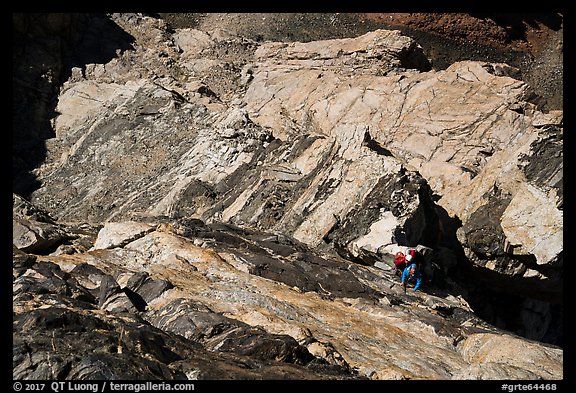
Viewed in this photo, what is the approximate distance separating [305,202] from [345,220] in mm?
1953

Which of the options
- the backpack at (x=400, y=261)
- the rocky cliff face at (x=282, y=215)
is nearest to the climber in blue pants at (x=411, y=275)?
the backpack at (x=400, y=261)

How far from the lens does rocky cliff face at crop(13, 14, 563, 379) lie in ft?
38.0

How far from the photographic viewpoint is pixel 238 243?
18453 mm

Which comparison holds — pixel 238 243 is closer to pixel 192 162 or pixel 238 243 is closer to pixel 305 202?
pixel 305 202

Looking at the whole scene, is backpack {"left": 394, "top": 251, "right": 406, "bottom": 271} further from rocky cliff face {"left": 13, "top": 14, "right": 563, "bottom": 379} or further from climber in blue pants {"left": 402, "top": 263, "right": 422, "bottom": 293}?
rocky cliff face {"left": 13, "top": 14, "right": 563, "bottom": 379}

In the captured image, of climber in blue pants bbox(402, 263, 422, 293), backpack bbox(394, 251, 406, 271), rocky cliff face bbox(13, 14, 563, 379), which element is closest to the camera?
rocky cliff face bbox(13, 14, 563, 379)

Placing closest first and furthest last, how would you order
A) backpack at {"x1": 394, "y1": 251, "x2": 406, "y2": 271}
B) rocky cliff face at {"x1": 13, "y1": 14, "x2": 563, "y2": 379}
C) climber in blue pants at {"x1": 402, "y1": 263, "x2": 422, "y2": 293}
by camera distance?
rocky cliff face at {"x1": 13, "y1": 14, "x2": 563, "y2": 379}, climber in blue pants at {"x1": 402, "y1": 263, "x2": 422, "y2": 293}, backpack at {"x1": 394, "y1": 251, "x2": 406, "y2": 271}

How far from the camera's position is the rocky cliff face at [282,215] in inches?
456

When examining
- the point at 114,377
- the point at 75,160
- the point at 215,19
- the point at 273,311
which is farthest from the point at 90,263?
the point at 215,19

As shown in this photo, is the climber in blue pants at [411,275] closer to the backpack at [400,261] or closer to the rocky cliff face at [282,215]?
the backpack at [400,261]

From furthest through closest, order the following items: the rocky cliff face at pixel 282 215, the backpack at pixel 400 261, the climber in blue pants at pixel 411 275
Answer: the backpack at pixel 400 261, the climber in blue pants at pixel 411 275, the rocky cliff face at pixel 282 215

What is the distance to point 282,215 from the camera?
2198 cm

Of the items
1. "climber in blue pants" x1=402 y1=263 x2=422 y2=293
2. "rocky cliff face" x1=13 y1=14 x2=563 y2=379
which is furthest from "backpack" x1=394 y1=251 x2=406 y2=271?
"rocky cliff face" x1=13 y1=14 x2=563 y2=379

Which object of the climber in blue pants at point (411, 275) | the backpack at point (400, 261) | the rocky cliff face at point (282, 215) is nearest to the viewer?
the rocky cliff face at point (282, 215)
